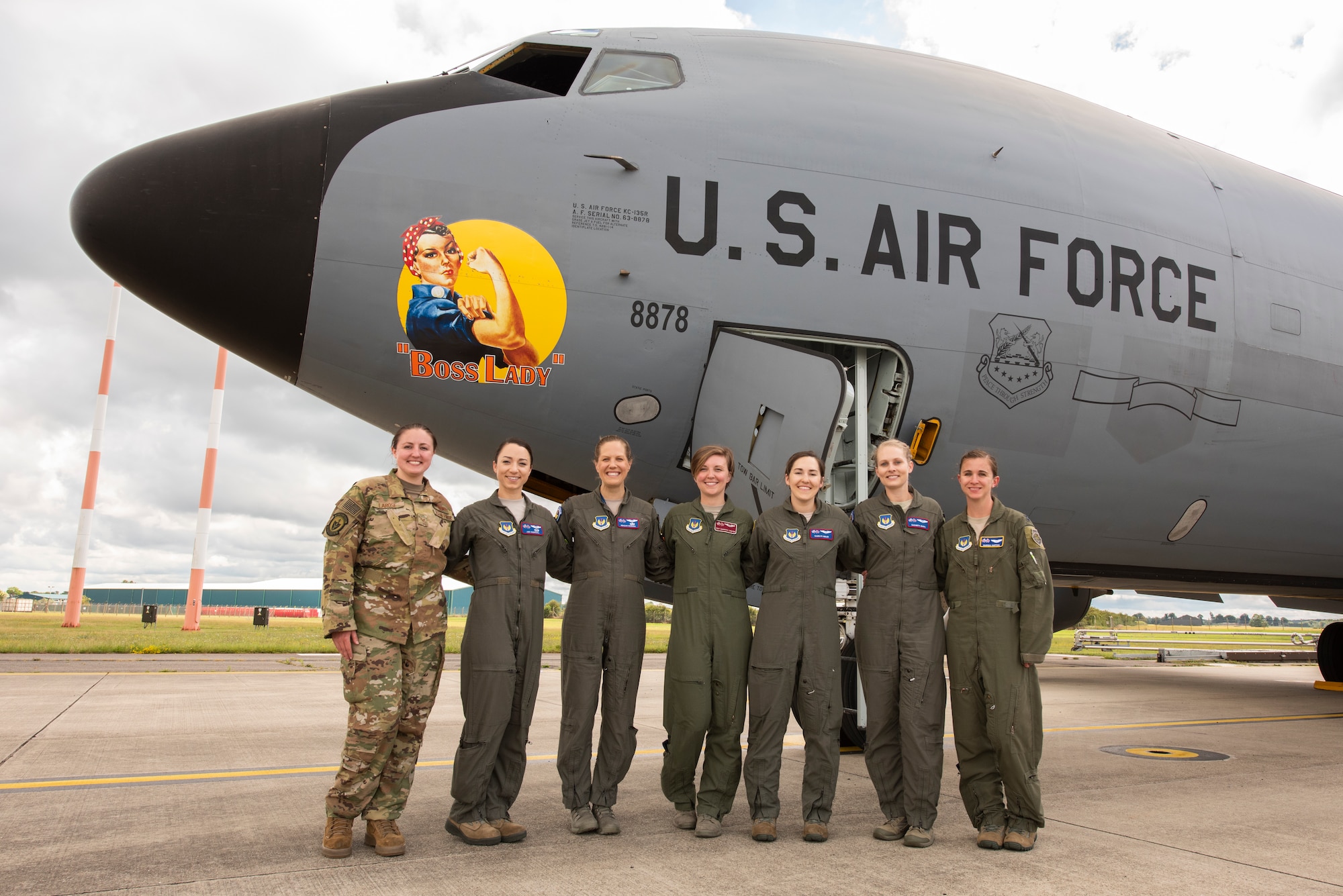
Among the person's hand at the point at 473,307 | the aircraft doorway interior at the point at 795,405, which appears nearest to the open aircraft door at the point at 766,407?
the aircraft doorway interior at the point at 795,405

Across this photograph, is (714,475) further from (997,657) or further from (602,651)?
(997,657)

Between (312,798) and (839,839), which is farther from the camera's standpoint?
(312,798)

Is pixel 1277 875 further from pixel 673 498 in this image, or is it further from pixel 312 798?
pixel 312 798

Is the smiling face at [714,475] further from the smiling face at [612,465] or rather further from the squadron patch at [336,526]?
the squadron patch at [336,526]

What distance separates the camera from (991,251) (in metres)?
6.42

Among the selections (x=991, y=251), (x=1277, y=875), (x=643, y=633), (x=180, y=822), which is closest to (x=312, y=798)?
(x=180, y=822)

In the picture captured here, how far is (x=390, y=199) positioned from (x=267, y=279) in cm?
91

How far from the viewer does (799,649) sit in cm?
446

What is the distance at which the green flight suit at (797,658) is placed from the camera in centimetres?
435

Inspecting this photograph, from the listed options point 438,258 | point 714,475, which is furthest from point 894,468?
point 438,258

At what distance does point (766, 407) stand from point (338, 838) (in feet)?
11.4

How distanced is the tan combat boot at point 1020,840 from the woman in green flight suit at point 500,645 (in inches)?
92.7

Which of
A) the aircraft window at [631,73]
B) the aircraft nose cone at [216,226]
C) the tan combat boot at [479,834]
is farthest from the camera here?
the aircraft window at [631,73]

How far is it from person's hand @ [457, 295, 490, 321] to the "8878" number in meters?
0.96
